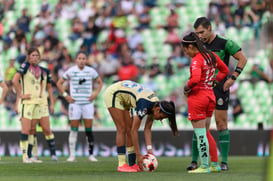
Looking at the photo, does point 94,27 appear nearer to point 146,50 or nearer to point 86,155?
point 146,50

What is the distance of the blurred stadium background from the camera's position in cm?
1472

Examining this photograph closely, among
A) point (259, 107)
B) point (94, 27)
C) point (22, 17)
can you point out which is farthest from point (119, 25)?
point (259, 107)

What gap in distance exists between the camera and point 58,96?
50.4 ft

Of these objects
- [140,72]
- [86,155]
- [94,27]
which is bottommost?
[86,155]

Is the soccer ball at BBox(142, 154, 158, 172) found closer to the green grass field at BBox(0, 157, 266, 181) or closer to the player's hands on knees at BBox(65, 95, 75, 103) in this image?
the green grass field at BBox(0, 157, 266, 181)

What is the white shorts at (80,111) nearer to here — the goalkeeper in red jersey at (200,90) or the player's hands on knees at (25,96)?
the player's hands on knees at (25,96)

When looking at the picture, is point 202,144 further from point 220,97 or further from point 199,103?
point 220,97

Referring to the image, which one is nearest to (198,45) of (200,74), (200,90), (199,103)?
(200,74)

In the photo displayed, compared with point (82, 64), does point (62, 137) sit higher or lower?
lower

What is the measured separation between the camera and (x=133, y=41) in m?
16.1

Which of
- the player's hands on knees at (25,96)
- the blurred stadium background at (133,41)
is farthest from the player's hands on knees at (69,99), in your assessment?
the blurred stadium background at (133,41)

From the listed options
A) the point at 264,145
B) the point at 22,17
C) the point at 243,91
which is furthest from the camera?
the point at 22,17

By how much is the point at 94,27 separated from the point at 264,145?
6021mm

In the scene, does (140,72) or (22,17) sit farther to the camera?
(22,17)
